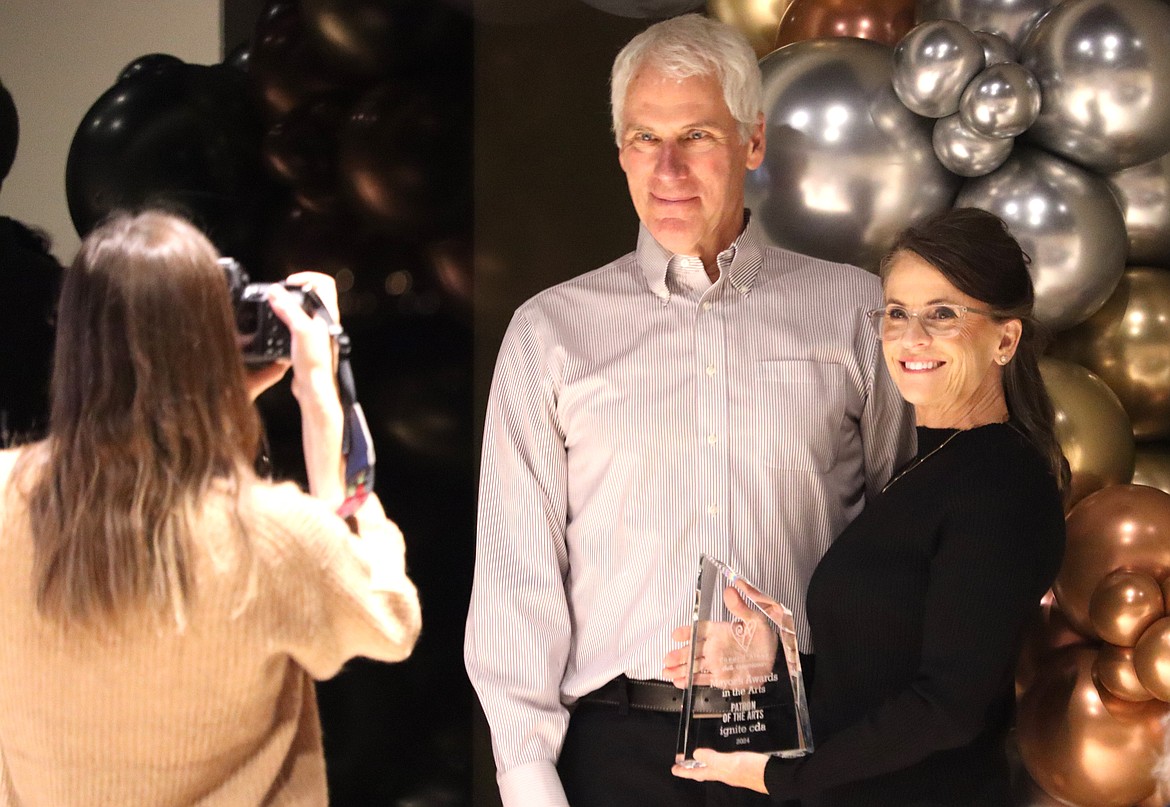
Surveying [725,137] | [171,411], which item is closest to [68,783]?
[171,411]

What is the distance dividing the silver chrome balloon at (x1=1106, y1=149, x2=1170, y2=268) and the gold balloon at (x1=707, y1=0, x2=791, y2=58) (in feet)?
2.76

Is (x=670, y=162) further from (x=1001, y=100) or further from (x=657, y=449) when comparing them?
(x=1001, y=100)

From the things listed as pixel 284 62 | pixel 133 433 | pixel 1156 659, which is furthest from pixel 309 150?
pixel 1156 659

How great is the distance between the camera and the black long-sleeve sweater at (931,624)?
1.88 m

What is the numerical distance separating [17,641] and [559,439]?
3.25 feet

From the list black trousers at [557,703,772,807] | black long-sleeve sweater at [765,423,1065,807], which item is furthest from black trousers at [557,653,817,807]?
black long-sleeve sweater at [765,423,1065,807]

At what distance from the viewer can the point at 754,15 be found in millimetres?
3156

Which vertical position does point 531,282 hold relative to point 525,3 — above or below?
below

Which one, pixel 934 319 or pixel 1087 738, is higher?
pixel 934 319

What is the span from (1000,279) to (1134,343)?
86 centimetres

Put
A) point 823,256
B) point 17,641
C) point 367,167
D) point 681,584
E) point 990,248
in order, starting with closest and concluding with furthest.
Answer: point 17,641
point 990,248
point 681,584
point 367,167
point 823,256

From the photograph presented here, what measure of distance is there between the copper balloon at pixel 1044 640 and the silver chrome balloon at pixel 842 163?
0.75 metres

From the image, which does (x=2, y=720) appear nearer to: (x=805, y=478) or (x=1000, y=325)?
(x=805, y=478)

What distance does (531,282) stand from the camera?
9.75 ft
